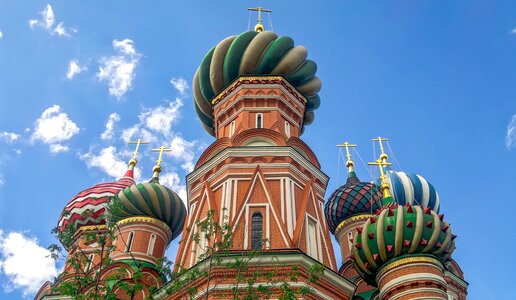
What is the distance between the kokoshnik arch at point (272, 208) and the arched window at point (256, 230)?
1.0 inches

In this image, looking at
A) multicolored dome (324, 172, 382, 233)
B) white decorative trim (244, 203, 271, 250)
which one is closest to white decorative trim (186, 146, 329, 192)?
white decorative trim (244, 203, 271, 250)

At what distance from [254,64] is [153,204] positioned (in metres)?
5.69

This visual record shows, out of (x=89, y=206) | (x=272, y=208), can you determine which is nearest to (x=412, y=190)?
(x=272, y=208)

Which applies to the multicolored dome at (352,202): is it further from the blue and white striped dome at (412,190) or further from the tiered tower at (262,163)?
the tiered tower at (262,163)

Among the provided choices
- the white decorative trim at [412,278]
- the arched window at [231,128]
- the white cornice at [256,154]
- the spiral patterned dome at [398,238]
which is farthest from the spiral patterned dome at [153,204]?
the white decorative trim at [412,278]

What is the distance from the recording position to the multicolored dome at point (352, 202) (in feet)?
66.0

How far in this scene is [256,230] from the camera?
1312cm

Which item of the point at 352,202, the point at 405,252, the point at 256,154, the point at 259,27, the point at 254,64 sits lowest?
the point at 405,252

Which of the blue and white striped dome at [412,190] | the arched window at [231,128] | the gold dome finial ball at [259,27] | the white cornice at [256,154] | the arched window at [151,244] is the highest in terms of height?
the gold dome finial ball at [259,27]

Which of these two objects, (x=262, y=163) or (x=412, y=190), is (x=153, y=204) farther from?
(x=412, y=190)

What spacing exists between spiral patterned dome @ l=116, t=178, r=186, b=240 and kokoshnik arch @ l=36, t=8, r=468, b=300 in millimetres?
36

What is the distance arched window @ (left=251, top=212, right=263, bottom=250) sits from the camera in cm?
1274

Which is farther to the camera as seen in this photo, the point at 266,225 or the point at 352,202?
the point at 352,202

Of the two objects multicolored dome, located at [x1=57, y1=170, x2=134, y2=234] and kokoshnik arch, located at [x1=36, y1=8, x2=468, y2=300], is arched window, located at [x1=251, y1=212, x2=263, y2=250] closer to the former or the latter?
kokoshnik arch, located at [x1=36, y1=8, x2=468, y2=300]
